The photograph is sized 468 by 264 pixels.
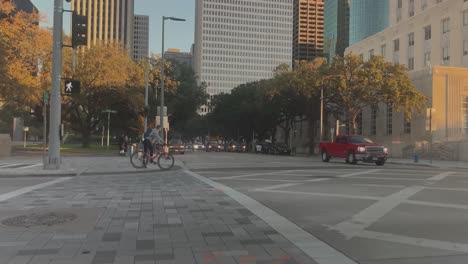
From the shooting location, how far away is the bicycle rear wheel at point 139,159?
67.4 ft

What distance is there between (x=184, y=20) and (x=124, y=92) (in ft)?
37.1

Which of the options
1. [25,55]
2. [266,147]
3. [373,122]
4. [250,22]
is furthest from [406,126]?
[250,22]

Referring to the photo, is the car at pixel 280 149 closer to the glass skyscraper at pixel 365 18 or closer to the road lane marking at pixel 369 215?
the road lane marking at pixel 369 215

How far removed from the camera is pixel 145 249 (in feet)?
21.1

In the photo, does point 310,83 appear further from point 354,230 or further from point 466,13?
point 354,230

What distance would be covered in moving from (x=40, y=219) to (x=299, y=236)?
4.34 m

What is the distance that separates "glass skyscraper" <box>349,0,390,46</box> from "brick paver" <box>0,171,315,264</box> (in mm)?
89475

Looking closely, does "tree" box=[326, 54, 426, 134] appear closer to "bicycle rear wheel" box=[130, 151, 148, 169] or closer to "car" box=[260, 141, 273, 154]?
"car" box=[260, 141, 273, 154]

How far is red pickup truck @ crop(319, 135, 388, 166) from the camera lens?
29.0 meters

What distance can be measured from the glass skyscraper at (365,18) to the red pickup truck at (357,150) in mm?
67071

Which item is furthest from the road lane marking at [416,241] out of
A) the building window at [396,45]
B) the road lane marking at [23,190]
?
the building window at [396,45]

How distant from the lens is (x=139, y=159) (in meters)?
21.4

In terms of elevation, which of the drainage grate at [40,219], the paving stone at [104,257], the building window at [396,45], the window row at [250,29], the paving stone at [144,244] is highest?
the window row at [250,29]

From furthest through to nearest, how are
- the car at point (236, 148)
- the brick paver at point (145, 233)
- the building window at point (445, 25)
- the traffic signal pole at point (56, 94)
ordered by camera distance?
the car at point (236, 148) → the building window at point (445, 25) → the traffic signal pole at point (56, 94) → the brick paver at point (145, 233)
